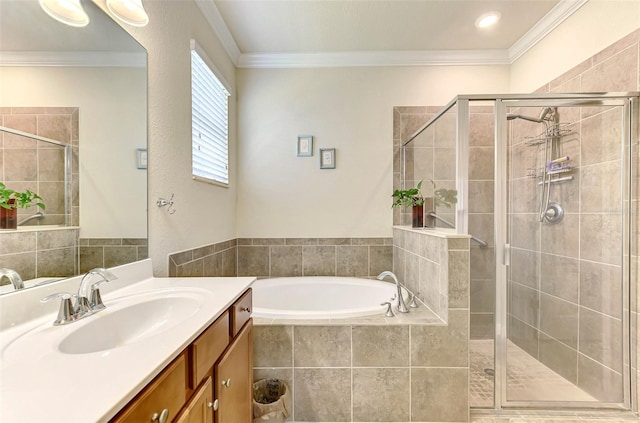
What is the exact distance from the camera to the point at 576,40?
196 centimetres

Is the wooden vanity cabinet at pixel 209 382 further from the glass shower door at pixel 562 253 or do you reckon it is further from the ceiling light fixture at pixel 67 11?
the glass shower door at pixel 562 253

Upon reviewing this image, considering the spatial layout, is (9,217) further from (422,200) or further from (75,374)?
(422,200)

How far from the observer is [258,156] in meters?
2.73

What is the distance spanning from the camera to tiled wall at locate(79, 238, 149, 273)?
3.54 feet

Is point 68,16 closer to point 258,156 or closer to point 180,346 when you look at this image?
point 180,346

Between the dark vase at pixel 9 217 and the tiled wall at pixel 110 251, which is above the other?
the dark vase at pixel 9 217

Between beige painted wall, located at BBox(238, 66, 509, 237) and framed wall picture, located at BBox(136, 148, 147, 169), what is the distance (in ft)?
4.46

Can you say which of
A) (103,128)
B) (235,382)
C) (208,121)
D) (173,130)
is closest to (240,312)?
(235,382)

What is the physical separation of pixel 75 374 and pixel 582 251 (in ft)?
7.74


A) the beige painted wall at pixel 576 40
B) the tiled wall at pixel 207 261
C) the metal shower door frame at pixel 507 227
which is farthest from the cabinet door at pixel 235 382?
the beige painted wall at pixel 576 40

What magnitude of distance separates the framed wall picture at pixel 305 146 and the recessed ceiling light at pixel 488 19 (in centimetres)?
158

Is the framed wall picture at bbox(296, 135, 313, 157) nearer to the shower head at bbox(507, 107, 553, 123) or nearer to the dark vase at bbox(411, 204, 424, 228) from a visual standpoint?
the dark vase at bbox(411, 204, 424, 228)

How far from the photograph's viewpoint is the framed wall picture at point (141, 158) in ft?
4.41

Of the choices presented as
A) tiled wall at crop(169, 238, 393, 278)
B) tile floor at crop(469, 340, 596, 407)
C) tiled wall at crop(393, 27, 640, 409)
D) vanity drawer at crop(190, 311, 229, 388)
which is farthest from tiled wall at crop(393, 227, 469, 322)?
vanity drawer at crop(190, 311, 229, 388)
